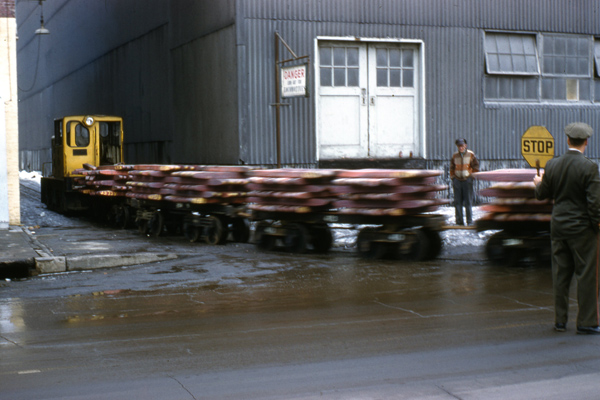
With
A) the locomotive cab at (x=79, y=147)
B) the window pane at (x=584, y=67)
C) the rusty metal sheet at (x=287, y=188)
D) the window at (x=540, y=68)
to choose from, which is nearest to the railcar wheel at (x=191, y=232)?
the rusty metal sheet at (x=287, y=188)

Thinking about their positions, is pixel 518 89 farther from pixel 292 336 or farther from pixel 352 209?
pixel 292 336

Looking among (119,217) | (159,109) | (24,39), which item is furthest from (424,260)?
(24,39)

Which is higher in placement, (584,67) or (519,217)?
(584,67)

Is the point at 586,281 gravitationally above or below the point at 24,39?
below

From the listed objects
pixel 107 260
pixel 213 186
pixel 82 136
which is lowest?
pixel 107 260

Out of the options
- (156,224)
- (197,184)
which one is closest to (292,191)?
(197,184)

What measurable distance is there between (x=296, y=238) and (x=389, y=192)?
7.07 ft

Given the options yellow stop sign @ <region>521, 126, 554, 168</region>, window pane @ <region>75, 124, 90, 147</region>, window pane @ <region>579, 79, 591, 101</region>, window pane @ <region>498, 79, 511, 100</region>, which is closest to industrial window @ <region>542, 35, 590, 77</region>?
window pane @ <region>579, 79, 591, 101</region>

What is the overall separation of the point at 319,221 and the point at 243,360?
7.81m

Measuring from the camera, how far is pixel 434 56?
23109 mm

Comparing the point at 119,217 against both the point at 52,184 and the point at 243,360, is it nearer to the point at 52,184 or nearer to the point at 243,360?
the point at 52,184

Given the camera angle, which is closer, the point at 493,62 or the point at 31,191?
the point at 493,62

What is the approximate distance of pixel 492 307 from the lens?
30.3 feet

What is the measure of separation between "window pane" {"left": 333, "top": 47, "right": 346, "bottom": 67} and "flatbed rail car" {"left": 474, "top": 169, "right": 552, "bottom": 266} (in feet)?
32.0
